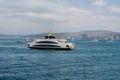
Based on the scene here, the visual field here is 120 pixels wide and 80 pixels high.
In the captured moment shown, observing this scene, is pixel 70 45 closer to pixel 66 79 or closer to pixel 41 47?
pixel 41 47

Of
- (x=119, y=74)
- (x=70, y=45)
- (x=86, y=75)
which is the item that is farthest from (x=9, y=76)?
(x=70, y=45)

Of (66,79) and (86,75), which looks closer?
(66,79)

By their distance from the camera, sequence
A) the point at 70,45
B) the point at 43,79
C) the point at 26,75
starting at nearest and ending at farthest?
1. the point at 43,79
2. the point at 26,75
3. the point at 70,45

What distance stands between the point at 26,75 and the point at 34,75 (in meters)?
1.12

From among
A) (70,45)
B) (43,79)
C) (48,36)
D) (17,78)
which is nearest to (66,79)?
(43,79)

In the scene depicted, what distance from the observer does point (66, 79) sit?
2028 inches

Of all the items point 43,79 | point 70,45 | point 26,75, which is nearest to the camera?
point 43,79

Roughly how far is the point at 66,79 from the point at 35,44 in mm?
101953

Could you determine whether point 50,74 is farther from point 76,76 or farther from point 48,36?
point 48,36

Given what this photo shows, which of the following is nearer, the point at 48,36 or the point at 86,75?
the point at 86,75

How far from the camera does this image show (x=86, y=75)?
5594 centimetres

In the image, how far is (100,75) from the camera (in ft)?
185

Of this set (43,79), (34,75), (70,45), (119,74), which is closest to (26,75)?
(34,75)

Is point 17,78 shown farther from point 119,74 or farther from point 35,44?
point 35,44
